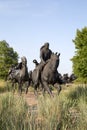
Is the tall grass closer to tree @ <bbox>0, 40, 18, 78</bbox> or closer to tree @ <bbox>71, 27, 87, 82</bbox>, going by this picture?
tree @ <bbox>71, 27, 87, 82</bbox>

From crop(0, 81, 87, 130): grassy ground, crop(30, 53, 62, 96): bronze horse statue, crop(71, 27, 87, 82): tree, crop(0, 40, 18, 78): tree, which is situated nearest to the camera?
crop(0, 81, 87, 130): grassy ground

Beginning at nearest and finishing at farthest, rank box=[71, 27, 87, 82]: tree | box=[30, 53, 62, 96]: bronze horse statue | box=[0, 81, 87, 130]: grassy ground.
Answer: box=[0, 81, 87, 130]: grassy ground < box=[30, 53, 62, 96]: bronze horse statue < box=[71, 27, 87, 82]: tree

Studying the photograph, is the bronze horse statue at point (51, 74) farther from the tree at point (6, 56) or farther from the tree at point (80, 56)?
the tree at point (6, 56)

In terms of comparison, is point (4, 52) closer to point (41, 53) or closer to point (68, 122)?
point (41, 53)

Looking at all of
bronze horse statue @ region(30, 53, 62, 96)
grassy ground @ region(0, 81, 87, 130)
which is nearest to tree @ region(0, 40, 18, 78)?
bronze horse statue @ region(30, 53, 62, 96)

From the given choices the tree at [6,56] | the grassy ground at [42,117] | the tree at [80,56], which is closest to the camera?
the grassy ground at [42,117]

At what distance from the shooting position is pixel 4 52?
2675 inches

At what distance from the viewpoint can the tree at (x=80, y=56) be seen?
5241cm

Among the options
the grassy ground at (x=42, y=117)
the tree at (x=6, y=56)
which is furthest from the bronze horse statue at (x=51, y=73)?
the tree at (x=6, y=56)

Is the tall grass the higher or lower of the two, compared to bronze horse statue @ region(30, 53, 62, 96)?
lower

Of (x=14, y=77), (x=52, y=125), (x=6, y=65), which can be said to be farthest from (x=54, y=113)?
(x=6, y=65)

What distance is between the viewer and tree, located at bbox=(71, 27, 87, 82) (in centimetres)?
5241

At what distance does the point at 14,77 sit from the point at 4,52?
4266cm

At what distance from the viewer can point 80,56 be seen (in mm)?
55000
